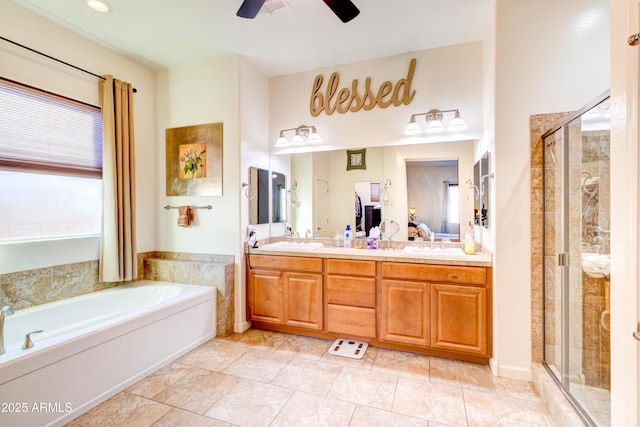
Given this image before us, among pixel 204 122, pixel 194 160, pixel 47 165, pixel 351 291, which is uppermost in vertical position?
pixel 204 122

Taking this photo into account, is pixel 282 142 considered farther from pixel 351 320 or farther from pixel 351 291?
pixel 351 320

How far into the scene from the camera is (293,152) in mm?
3324

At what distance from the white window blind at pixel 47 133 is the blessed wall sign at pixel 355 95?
2.19 m

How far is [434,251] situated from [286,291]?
1492mm

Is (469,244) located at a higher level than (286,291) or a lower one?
higher

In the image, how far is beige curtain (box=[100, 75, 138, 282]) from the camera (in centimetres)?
265

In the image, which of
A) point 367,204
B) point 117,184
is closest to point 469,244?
point 367,204

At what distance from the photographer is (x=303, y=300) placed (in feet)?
9.05

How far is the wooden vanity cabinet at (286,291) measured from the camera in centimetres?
272

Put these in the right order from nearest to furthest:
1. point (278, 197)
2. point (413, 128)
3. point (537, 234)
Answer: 1. point (537, 234)
2. point (413, 128)
3. point (278, 197)

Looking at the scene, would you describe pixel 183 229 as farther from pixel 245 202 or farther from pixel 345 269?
pixel 345 269

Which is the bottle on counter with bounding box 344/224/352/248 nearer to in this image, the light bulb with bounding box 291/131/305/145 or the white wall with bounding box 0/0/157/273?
the light bulb with bounding box 291/131/305/145

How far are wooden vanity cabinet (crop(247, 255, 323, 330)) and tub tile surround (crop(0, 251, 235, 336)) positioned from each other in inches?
9.6

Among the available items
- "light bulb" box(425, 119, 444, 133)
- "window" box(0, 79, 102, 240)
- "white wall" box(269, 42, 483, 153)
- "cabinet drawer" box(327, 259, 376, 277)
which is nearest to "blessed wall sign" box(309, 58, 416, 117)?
"white wall" box(269, 42, 483, 153)
